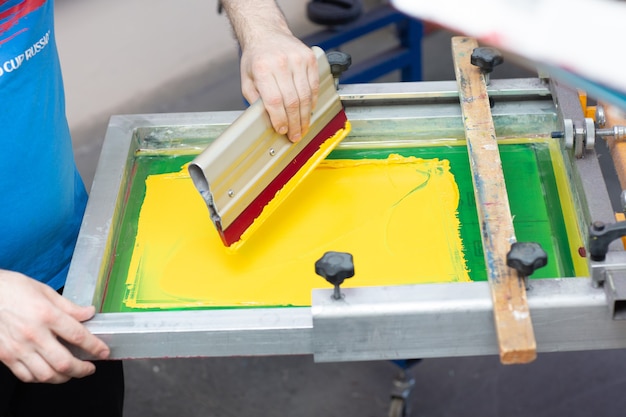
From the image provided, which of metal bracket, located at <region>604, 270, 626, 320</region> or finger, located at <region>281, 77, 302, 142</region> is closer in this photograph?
metal bracket, located at <region>604, 270, 626, 320</region>

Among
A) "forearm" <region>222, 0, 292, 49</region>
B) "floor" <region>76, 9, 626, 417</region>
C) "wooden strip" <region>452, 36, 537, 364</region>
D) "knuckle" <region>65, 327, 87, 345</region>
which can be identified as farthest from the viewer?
"floor" <region>76, 9, 626, 417</region>

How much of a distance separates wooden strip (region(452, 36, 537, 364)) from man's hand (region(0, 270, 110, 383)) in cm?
63

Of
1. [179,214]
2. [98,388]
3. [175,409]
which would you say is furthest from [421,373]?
[179,214]

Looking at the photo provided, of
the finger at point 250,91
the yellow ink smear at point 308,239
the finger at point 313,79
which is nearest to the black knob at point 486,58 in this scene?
the yellow ink smear at point 308,239

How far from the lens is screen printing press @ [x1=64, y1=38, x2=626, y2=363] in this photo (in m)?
1.23

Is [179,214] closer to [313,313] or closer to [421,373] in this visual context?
[313,313]

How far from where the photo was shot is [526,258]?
117 centimetres

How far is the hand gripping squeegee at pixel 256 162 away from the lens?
1.37 metres

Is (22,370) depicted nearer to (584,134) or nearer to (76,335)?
(76,335)

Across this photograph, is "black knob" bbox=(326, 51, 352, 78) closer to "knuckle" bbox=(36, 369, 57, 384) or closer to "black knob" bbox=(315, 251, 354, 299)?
"black knob" bbox=(315, 251, 354, 299)

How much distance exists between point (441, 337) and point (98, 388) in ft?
3.06

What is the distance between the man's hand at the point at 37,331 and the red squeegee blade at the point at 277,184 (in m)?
0.31

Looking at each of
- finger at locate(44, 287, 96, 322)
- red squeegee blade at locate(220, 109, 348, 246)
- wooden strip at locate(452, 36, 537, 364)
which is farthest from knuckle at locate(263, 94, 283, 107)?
finger at locate(44, 287, 96, 322)

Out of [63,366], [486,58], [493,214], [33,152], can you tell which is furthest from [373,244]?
[33,152]
